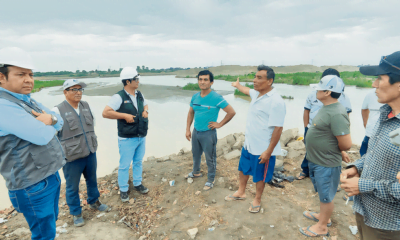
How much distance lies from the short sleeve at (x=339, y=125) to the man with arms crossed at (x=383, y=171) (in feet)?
2.15

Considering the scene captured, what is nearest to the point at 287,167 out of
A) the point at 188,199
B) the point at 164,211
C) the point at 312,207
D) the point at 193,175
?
the point at 312,207

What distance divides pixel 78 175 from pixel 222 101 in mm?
2358

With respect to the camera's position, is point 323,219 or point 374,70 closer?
point 374,70

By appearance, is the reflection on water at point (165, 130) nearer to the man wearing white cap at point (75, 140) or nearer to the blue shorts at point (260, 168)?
the man wearing white cap at point (75, 140)

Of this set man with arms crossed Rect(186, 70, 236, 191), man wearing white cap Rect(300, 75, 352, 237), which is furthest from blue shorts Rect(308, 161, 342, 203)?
man with arms crossed Rect(186, 70, 236, 191)

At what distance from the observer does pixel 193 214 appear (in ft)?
9.68

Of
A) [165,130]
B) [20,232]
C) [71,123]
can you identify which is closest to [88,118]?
[71,123]

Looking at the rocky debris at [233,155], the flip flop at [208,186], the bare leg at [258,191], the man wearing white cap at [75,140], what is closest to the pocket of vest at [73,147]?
the man wearing white cap at [75,140]

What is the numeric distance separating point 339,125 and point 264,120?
2.69 feet

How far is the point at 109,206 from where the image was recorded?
322cm

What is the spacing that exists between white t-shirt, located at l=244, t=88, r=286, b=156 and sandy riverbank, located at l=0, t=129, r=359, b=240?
36.4 inches

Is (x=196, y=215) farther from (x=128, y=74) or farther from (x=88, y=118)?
(x=128, y=74)

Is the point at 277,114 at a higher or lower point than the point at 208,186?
higher

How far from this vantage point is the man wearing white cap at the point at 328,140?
2.14m
